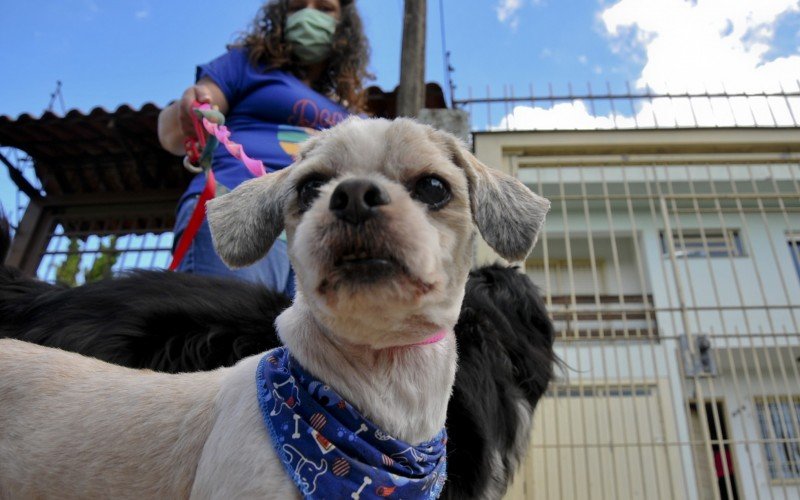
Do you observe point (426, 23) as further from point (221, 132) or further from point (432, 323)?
point (432, 323)

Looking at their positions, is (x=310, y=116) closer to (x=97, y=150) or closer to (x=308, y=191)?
(x=308, y=191)

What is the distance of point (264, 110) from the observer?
2.26 meters

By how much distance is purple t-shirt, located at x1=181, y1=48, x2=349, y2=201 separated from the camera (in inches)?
85.7

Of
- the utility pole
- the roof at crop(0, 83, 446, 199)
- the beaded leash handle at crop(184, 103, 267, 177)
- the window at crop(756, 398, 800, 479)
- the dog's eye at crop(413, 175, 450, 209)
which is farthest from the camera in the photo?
the roof at crop(0, 83, 446, 199)

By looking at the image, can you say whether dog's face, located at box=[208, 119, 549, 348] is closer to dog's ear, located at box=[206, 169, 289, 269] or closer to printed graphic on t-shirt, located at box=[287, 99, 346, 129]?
dog's ear, located at box=[206, 169, 289, 269]

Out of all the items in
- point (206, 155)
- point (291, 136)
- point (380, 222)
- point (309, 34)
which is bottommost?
point (380, 222)

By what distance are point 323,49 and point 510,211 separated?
1.58m

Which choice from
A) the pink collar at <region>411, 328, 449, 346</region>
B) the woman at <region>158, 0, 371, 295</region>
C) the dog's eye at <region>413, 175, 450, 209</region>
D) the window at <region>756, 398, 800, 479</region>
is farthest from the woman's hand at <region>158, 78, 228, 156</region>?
the window at <region>756, 398, 800, 479</region>

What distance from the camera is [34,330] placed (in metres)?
1.81

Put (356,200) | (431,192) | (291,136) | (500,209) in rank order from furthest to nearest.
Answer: (291,136)
(500,209)
(431,192)
(356,200)

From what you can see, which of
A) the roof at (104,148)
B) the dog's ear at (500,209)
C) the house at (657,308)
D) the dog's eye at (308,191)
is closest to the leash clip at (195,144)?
the dog's eye at (308,191)

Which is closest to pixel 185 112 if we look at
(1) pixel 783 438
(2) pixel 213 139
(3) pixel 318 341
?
(2) pixel 213 139

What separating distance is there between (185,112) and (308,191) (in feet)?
3.51

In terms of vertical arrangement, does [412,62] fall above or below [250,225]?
above
